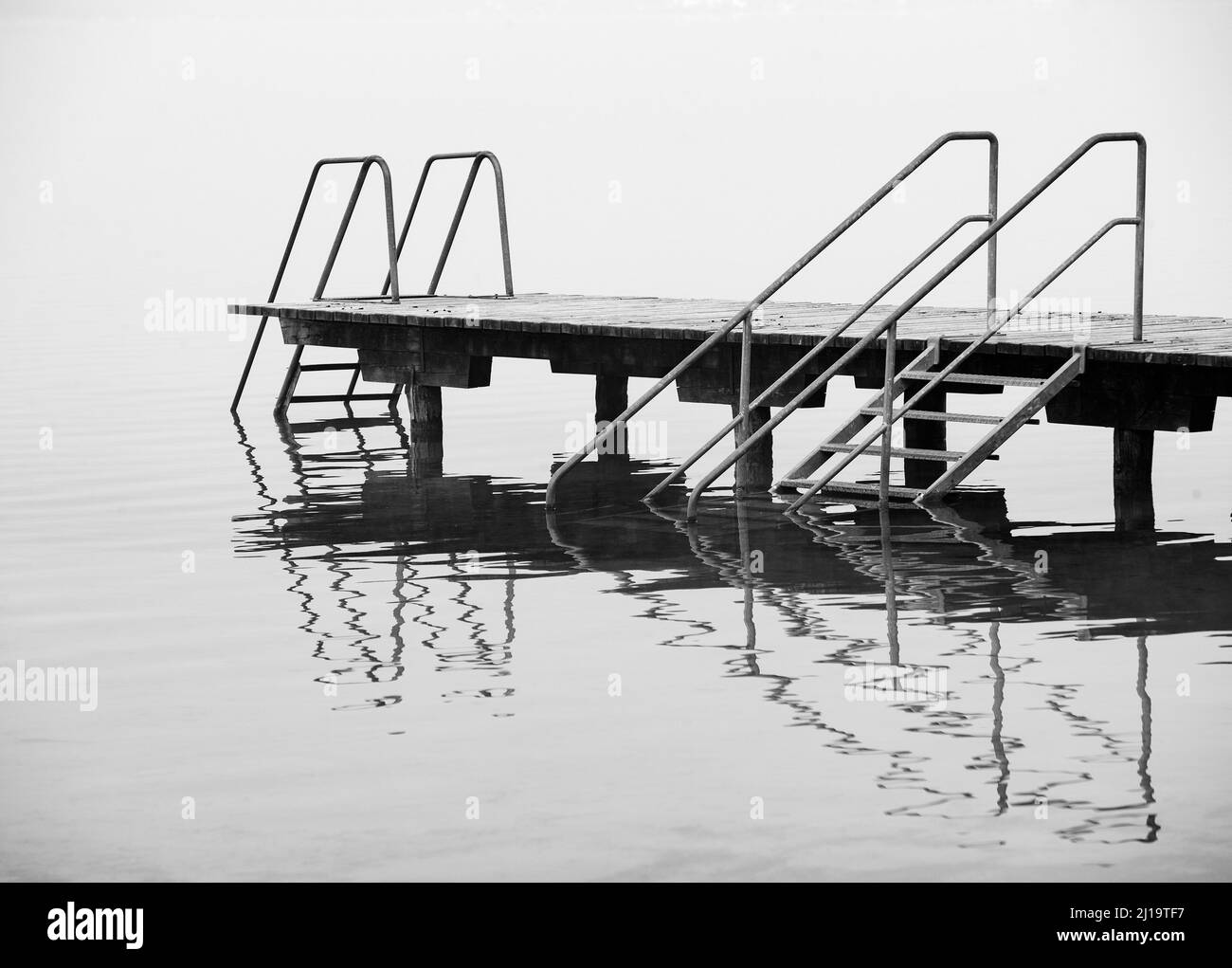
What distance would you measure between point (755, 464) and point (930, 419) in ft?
6.39

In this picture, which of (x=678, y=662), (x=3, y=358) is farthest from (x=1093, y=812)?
(x=3, y=358)

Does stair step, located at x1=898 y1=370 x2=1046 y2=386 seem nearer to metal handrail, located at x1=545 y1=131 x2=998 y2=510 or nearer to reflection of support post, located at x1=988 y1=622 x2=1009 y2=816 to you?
metal handrail, located at x1=545 y1=131 x2=998 y2=510

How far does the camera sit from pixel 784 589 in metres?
11.4

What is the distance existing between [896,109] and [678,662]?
630ft

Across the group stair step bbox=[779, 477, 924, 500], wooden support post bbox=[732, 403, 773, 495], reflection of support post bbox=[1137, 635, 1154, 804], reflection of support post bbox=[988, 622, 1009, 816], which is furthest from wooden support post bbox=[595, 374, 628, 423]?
reflection of support post bbox=[1137, 635, 1154, 804]

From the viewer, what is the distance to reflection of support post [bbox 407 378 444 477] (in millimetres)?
18125

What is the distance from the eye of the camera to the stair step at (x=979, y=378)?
13.7 meters

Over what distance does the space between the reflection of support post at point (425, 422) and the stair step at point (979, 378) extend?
5.03 metres

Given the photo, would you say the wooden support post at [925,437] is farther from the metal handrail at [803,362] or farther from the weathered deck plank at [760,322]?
the metal handrail at [803,362]

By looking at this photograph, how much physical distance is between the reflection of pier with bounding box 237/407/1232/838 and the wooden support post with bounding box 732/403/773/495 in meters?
0.70

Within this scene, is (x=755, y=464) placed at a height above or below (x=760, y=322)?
below

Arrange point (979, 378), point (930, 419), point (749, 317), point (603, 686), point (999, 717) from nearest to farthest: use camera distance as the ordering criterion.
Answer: point (999, 717), point (603, 686), point (979, 378), point (930, 419), point (749, 317)

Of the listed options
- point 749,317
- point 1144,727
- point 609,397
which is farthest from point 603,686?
point 609,397

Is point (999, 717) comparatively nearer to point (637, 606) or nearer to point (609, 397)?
point (637, 606)
